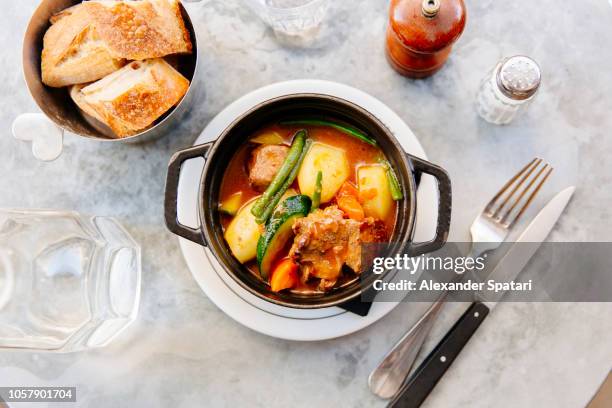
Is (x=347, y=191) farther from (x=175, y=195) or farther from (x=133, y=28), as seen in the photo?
(x=133, y=28)

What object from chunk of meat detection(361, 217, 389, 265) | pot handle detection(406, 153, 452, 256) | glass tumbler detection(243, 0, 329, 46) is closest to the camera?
pot handle detection(406, 153, 452, 256)

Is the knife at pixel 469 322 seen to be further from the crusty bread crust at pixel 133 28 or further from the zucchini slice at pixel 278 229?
the crusty bread crust at pixel 133 28

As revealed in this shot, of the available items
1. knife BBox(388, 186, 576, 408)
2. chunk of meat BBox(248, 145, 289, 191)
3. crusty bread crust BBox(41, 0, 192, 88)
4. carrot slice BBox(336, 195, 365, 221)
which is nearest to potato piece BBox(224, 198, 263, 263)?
chunk of meat BBox(248, 145, 289, 191)

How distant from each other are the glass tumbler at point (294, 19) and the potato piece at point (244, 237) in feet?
2.35

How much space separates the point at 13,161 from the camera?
1.94 meters

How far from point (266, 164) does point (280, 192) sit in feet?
0.31

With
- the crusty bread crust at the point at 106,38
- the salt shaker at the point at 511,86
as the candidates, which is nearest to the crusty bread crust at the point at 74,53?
the crusty bread crust at the point at 106,38

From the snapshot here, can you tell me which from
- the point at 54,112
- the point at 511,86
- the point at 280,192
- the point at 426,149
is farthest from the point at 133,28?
the point at 511,86

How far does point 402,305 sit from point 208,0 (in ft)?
4.24

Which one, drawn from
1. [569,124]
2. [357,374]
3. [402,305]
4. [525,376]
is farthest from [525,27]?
[357,374]

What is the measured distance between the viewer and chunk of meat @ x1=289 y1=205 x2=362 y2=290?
4.91 ft

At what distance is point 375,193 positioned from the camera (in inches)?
63.1

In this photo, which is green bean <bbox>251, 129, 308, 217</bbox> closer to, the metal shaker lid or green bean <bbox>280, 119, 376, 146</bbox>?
green bean <bbox>280, 119, 376, 146</bbox>

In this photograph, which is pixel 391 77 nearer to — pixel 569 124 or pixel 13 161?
pixel 569 124
